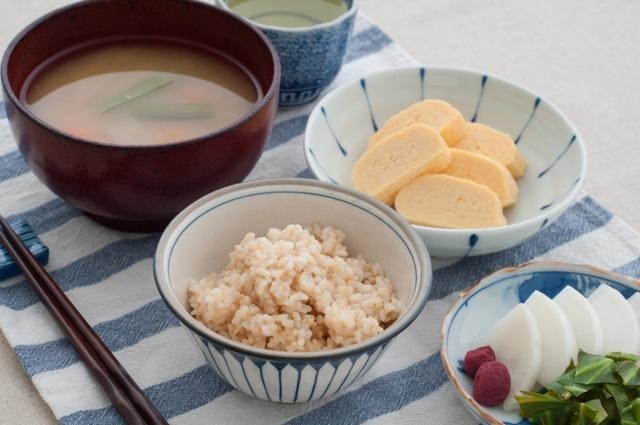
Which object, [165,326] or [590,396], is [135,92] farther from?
[590,396]

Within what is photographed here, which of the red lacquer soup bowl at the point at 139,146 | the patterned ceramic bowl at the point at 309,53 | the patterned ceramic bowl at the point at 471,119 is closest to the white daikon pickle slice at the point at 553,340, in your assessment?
the patterned ceramic bowl at the point at 471,119

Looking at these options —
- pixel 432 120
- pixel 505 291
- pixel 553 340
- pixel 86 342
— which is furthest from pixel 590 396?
pixel 86 342

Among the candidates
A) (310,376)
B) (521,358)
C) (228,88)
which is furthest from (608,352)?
(228,88)

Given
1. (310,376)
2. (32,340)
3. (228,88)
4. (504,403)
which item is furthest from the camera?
(228,88)

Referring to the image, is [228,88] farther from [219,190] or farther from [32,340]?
[32,340]

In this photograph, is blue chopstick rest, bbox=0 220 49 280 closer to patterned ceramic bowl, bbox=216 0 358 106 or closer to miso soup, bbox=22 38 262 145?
miso soup, bbox=22 38 262 145
